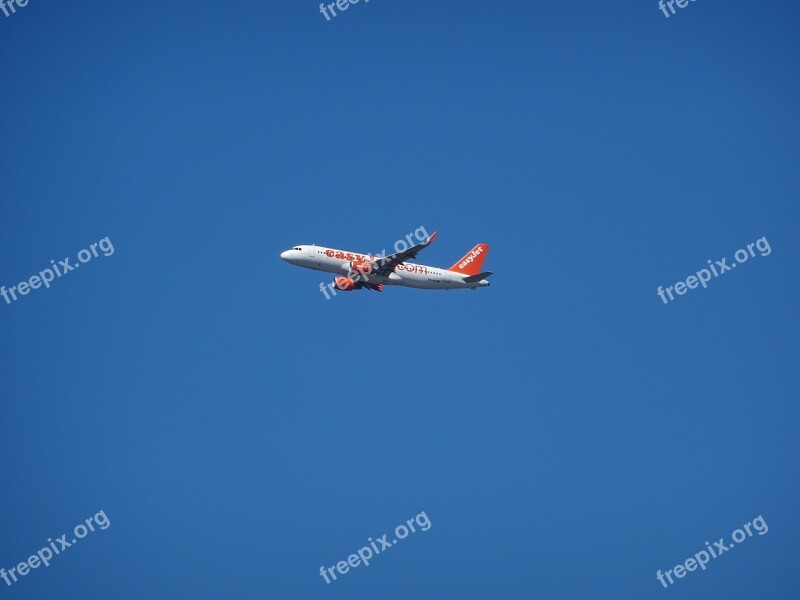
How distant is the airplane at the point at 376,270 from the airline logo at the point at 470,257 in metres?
5.48

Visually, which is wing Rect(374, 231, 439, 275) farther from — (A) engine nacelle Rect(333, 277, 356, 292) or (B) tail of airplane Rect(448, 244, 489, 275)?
(B) tail of airplane Rect(448, 244, 489, 275)

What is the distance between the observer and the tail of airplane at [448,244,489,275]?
150 metres

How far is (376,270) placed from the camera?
457 ft

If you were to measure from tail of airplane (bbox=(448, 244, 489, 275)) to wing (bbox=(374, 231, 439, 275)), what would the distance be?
12.9m

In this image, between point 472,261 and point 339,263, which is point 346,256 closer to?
point 339,263

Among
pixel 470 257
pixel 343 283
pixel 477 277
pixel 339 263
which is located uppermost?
pixel 339 263

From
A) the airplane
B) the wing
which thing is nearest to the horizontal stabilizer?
the airplane

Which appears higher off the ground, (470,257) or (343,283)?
(343,283)

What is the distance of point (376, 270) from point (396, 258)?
310cm

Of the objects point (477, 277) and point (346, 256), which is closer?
point (346, 256)

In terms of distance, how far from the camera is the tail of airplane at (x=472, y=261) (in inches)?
5915

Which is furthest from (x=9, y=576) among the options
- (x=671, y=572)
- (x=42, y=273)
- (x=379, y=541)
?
(x=671, y=572)

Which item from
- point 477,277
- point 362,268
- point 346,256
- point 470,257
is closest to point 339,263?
point 346,256

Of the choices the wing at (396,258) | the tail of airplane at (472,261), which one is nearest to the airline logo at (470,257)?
the tail of airplane at (472,261)
